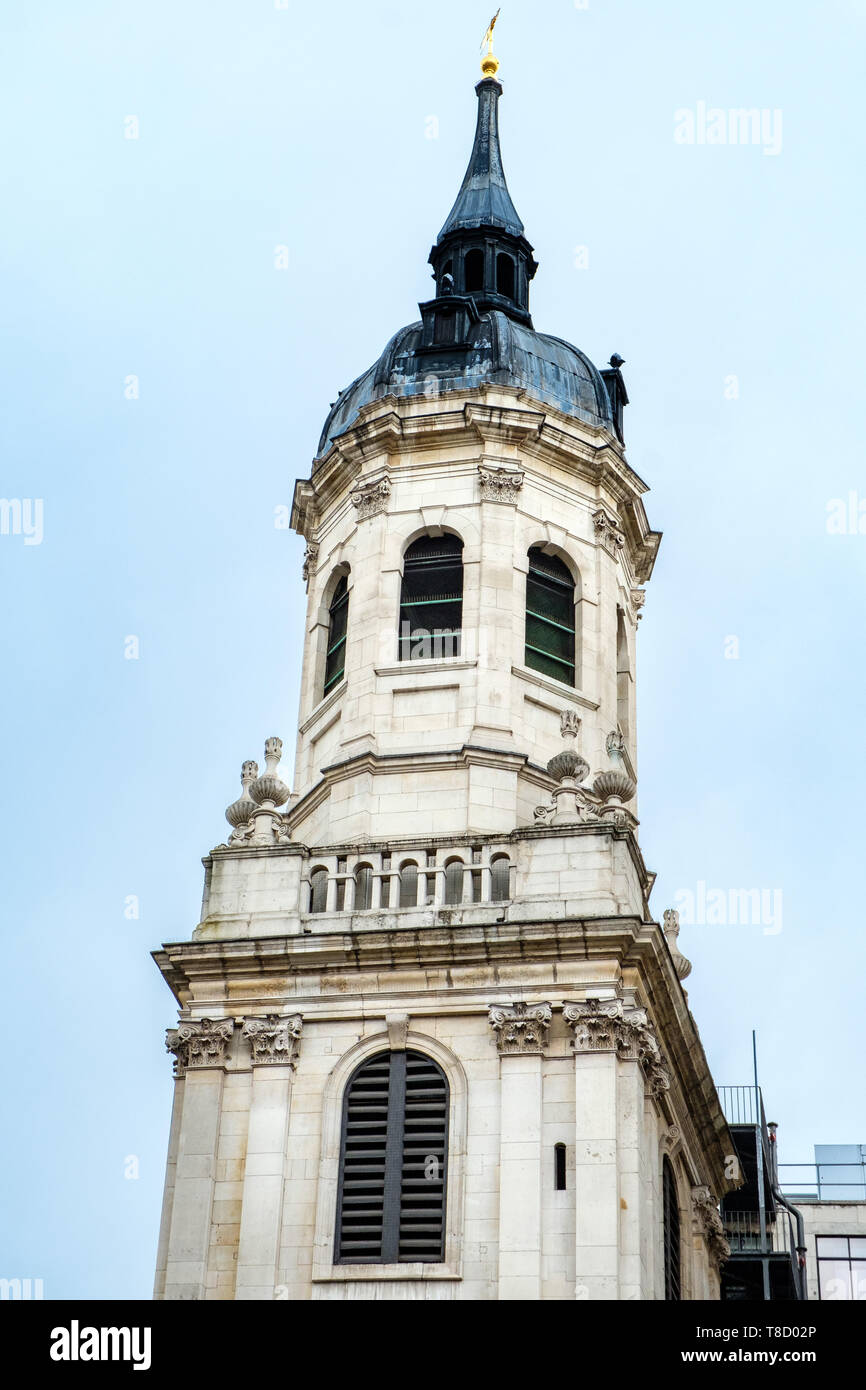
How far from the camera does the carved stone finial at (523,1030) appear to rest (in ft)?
124

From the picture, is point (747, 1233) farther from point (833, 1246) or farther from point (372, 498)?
point (372, 498)

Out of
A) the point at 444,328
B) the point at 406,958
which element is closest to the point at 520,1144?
the point at 406,958

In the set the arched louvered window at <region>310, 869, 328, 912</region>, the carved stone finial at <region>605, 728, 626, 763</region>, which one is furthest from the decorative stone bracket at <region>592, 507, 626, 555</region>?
the arched louvered window at <region>310, 869, 328, 912</region>

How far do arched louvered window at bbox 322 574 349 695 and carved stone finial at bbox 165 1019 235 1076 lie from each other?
8.30 m

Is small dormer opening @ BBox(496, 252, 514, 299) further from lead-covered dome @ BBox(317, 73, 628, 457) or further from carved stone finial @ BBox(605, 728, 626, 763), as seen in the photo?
carved stone finial @ BBox(605, 728, 626, 763)

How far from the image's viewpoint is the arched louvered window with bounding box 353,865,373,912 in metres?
40.1

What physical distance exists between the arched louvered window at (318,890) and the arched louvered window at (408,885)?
4.14ft

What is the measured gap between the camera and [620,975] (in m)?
38.5

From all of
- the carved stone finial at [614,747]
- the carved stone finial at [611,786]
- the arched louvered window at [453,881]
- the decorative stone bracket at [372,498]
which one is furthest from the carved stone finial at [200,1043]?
the decorative stone bracket at [372,498]
